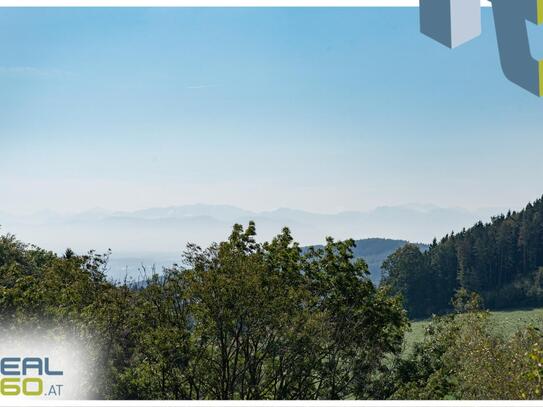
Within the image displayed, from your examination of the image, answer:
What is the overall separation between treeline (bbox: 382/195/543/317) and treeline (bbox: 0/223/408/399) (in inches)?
3834

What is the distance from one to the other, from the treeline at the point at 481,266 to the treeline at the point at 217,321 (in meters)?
97.4

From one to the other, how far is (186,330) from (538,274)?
11913 cm

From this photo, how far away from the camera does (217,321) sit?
21344 mm

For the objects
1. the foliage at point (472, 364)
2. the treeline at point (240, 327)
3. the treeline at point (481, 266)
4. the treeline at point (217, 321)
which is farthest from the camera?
the treeline at point (481, 266)

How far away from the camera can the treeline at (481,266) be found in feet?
412

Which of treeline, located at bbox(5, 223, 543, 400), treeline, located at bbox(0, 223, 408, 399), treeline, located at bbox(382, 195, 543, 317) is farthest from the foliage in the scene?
treeline, located at bbox(382, 195, 543, 317)

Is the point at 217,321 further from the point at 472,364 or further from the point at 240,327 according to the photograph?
the point at 472,364

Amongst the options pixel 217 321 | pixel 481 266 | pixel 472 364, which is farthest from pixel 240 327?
pixel 481 266

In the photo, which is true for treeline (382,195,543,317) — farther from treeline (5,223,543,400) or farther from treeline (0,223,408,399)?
treeline (0,223,408,399)

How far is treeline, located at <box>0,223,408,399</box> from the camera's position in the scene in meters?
21.3

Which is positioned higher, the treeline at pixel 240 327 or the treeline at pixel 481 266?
the treeline at pixel 481 266

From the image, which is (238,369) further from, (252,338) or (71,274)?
(71,274)

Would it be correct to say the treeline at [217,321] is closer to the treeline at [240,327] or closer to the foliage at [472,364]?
the treeline at [240,327]

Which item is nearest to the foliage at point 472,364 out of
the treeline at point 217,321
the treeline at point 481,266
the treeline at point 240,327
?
the treeline at point 240,327
